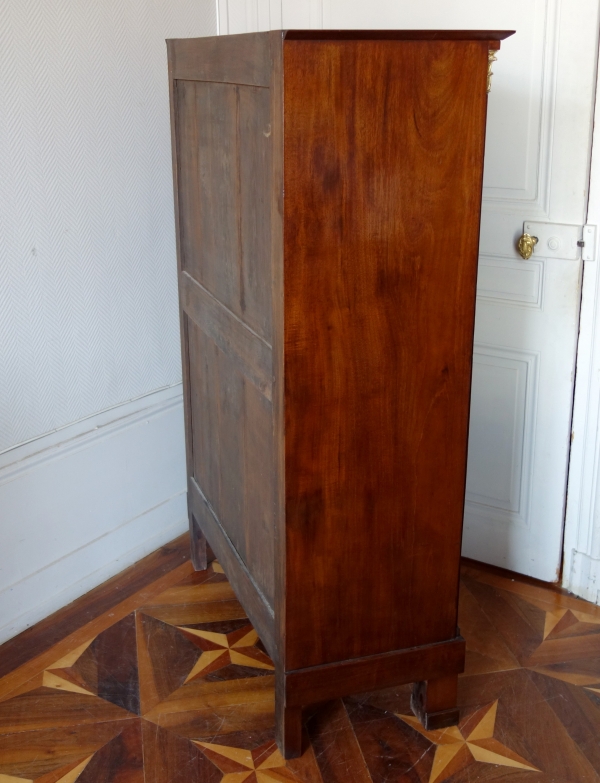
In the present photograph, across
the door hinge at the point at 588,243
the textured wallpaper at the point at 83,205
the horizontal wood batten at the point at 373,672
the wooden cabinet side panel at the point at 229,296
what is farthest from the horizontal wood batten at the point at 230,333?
the door hinge at the point at 588,243

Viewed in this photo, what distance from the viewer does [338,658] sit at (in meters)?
1.83

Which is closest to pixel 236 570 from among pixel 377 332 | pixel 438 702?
pixel 438 702

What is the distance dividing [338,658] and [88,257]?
1.30 metres

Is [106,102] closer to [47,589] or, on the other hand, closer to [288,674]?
[47,589]

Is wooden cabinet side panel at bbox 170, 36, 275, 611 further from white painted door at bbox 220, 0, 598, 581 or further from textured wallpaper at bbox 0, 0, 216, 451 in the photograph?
white painted door at bbox 220, 0, 598, 581

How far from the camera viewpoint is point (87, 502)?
8.27 feet

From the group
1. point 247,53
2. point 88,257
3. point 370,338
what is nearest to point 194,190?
point 88,257

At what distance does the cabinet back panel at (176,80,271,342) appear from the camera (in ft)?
5.35

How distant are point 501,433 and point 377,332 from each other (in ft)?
3.37

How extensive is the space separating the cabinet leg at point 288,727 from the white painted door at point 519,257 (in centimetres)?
100

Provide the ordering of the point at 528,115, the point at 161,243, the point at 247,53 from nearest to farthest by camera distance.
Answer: the point at 247,53
the point at 528,115
the point at 161,243

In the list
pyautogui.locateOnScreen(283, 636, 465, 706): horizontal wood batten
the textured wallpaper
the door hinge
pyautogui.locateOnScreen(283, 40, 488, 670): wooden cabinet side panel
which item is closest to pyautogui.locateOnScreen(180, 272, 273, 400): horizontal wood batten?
pyautogui.locateOnScreen(283, 40, 488, 670): wooden cabinet side panel

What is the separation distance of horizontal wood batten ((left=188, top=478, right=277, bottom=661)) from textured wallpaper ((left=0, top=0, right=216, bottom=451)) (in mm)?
417

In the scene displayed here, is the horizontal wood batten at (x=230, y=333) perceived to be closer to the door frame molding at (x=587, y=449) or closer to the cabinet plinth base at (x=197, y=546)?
the cabinet plinth base at (x=197, y=546)
